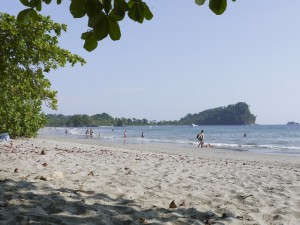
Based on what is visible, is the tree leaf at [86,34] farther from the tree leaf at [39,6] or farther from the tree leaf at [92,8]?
the tree leaf at [39,6]

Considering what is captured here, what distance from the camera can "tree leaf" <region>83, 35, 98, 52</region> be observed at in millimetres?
2545

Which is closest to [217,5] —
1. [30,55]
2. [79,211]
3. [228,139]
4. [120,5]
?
[120,5]

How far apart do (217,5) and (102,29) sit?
895 mm

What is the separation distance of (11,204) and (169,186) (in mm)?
3355

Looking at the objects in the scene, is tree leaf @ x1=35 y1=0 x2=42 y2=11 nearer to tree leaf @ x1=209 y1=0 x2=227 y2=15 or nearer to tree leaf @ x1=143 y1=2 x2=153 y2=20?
tree leaf @ x1=143 y1=2 x2=153 y2=20

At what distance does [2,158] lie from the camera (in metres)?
10.5

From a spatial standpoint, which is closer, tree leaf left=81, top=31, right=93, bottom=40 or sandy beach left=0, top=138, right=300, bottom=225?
tree leaf left=81, top=31, right=93, bottom=40

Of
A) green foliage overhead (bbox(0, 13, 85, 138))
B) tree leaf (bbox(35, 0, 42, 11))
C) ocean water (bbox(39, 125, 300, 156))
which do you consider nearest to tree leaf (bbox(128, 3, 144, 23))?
tree leaf (bbox(35, 0, 42, 11))

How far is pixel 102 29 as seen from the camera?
239 centimetres

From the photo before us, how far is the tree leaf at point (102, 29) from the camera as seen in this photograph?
2.38m

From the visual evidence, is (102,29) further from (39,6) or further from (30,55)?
(30,55)

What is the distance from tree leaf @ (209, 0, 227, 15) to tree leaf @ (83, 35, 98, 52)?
0.92 meters

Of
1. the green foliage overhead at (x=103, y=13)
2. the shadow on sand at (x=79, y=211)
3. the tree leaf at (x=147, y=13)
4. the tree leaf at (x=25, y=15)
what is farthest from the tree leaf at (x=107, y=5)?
the shadow on sand at (x=79, y=211)

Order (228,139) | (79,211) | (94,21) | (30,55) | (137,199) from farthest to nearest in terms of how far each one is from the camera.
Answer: (228,139), (30,55), (137,199), (79,211), (94,21)
